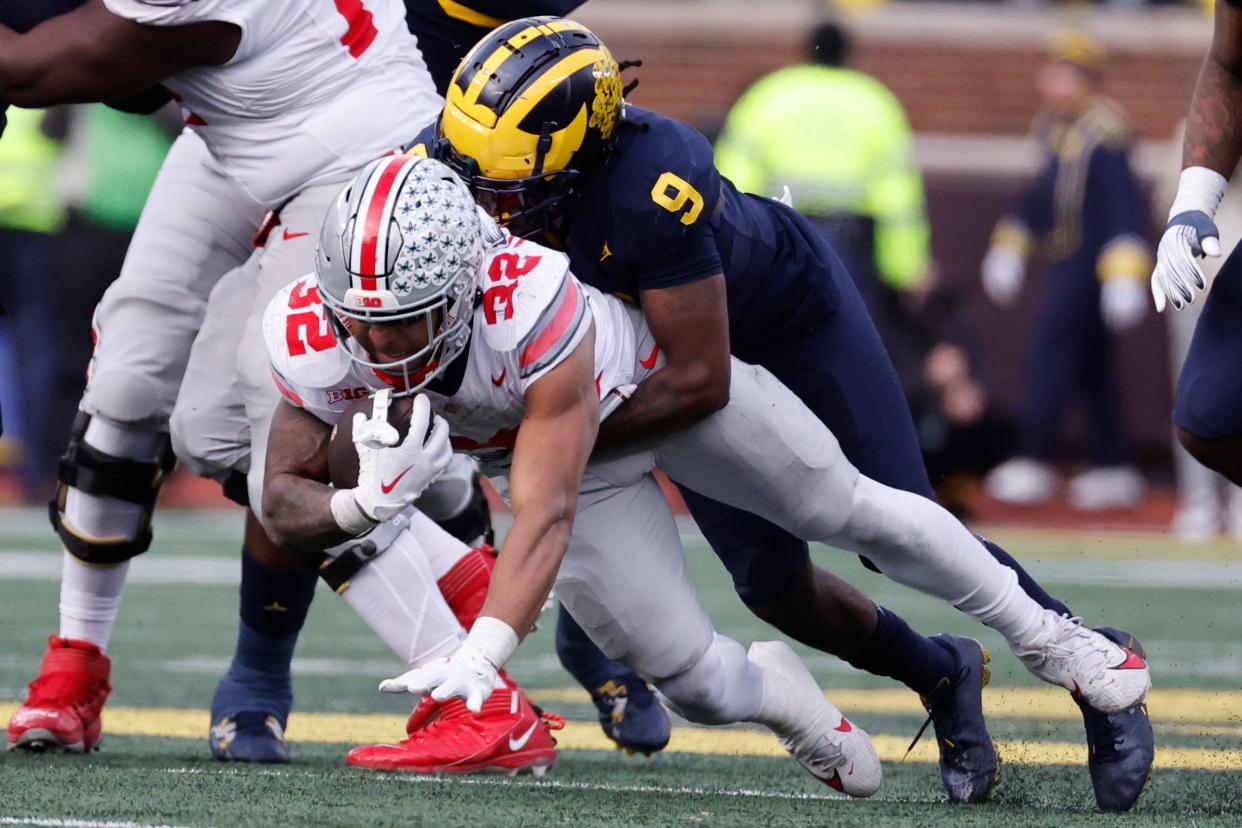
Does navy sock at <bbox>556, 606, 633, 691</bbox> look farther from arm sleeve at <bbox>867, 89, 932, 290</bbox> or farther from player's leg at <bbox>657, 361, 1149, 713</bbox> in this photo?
arm sleeve at <bbox>867, 89, 932, 290</bbox>

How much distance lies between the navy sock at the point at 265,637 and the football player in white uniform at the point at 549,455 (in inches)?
29.2

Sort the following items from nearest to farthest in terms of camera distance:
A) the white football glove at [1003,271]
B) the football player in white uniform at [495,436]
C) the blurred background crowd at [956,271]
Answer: the football player in white uniform at [495,436]
the blurred background crowd at [956,271]
the white football glove at [1003,271]

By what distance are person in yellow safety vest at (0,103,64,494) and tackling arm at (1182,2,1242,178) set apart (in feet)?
22.3

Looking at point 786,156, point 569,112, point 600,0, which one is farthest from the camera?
point 600,0

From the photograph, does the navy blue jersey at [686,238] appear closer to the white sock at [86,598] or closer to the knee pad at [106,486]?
the knee pad at [106,486]

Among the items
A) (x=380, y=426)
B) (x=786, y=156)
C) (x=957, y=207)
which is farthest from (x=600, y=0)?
(x=380, y=426)

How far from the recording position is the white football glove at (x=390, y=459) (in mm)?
3293

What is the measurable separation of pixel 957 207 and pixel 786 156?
3408 mm

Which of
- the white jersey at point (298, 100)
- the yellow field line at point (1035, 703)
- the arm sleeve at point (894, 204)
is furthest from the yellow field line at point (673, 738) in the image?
the arm sleeve at point (894, 204)

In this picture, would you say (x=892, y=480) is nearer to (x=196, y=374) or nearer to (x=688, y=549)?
(x=196, y=374)

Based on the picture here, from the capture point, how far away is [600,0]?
1487cm

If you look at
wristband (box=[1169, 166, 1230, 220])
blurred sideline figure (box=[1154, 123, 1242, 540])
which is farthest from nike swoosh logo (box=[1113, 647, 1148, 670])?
blurred sideline figure (box=[1154, 123, 1242, 540])

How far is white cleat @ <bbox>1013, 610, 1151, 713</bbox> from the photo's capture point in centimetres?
391

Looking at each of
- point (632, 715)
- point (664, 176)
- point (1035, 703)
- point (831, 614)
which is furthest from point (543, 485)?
point (1035, 703)
